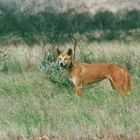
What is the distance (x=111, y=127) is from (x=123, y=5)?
37224 millimetres

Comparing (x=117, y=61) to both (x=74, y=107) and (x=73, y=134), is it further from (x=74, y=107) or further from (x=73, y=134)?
(x=73, y=134)

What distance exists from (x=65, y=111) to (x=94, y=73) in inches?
97.1

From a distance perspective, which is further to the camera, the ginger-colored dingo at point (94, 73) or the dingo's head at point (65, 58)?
the dingo's head at point (65, 58)

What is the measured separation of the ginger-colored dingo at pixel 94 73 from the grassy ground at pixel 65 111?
0.17 metres

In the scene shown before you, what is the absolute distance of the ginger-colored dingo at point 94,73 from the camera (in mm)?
13016

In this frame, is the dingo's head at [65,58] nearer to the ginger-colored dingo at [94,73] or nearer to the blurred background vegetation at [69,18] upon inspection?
the ginger-colored dingo at [94,73]

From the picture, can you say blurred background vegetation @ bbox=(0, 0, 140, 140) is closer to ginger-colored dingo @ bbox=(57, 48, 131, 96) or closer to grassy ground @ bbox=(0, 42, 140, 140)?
grassy ground @ bbox=(0, 42, 140, 140)

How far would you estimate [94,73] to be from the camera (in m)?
13.2

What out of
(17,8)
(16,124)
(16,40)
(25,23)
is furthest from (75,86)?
(17,8)

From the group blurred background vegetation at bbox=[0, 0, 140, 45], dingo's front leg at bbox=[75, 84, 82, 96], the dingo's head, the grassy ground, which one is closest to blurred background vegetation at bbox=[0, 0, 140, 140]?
the grassy ground

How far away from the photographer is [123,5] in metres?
46.7

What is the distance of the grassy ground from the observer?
9773 mm

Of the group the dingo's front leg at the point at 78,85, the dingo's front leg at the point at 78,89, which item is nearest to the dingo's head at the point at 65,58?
the dingo's front leg at the point at 78,85

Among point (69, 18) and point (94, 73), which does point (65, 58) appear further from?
point (69, 18)
